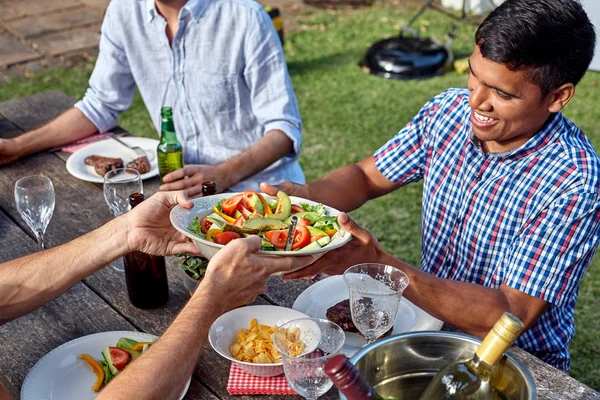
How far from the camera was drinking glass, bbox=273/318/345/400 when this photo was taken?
5.64 ft

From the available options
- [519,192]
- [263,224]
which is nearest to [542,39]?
[519,192]

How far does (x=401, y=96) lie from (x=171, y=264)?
14.4 feet

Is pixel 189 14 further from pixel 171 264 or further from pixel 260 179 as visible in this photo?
pixel 171 264

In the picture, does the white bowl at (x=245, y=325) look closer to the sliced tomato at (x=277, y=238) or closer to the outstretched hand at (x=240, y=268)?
the outstretched hand at (x=240, y=268)

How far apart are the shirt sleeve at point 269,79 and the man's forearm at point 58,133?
820 millimetres

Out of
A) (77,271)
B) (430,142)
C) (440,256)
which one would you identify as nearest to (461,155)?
(430,142)

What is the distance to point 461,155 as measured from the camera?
8.55ft

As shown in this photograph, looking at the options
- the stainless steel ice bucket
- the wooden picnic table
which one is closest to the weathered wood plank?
the wooden picnic table

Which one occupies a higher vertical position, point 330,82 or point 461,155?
point 461,155

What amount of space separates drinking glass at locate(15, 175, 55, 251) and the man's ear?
5.67 ft

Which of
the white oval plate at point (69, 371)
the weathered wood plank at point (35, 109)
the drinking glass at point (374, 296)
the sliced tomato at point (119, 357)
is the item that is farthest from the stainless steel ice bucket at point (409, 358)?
the weathered wood plank at point (35, 109)

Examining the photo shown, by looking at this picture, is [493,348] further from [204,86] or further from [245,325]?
[204,86]

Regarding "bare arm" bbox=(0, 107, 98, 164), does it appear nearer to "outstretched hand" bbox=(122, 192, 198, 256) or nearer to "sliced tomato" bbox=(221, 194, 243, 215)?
"outstretched hand" bbox=(122, 192, 198, 256)

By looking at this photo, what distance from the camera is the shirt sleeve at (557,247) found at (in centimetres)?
221
